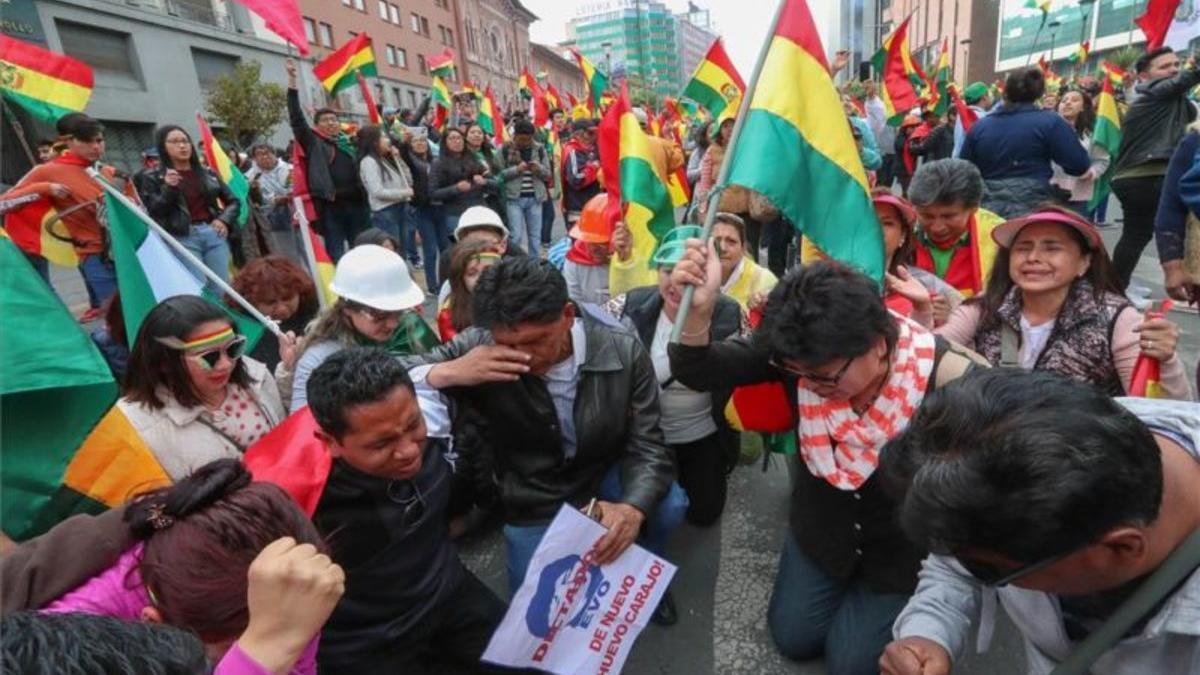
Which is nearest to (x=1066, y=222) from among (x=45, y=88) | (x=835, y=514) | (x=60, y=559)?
(x=835, y=514)

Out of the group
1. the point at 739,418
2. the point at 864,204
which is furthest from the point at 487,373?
the point at 864,204

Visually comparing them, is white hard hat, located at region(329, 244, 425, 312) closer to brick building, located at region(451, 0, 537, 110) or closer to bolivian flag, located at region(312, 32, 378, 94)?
bolivian flag, located at region(312, 32, 378, 94)

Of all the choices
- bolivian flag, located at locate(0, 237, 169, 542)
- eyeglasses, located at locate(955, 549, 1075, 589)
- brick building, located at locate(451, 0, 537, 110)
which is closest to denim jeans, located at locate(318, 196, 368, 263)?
bolivian flag, located at locate(0, 237, 169, 542)

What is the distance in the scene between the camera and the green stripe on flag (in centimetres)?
211

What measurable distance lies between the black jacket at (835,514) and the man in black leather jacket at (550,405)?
29cm

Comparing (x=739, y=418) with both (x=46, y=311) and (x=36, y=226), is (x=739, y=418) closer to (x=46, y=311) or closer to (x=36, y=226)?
(x=46, y=311)

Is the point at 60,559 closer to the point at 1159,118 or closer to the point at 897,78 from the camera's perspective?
the point at 1159,118

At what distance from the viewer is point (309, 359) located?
2670 mm

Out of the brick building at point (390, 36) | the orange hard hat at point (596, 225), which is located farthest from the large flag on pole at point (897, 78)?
the brick building at point (390, 36)

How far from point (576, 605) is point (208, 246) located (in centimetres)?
522

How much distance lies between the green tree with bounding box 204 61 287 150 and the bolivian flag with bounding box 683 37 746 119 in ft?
56.7

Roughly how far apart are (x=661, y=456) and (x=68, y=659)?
178 centimetres

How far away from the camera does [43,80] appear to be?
356 cm

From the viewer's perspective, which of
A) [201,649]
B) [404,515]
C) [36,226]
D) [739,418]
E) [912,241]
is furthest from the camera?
[36,226]
